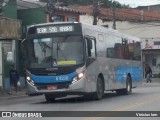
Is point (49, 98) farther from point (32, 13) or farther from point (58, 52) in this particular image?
point (32, 13)

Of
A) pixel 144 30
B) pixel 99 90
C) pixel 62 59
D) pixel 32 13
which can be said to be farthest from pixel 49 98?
pixel 144 30

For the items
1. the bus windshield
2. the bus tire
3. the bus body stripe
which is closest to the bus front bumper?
the bus body stripe

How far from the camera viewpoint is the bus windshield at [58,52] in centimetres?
1983

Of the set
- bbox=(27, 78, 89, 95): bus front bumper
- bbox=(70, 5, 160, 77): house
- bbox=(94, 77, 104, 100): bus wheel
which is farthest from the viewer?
bbox=(70, 5, 160, 77): house

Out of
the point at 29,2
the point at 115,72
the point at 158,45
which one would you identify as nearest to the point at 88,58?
the point at 115,72

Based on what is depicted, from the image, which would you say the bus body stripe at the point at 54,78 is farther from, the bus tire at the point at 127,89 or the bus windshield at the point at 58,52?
the bus tire at the point at 127,89

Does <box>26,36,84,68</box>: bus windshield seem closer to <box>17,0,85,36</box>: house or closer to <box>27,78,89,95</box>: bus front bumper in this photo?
<box>27,78,89,95</box>: bus front bumper

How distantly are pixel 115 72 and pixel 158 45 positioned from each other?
38210mm

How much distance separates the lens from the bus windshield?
19.8 metres

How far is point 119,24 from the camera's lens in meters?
64.5

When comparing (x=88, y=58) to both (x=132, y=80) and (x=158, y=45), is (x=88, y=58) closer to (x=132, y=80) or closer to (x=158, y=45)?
(x=132, y=80)

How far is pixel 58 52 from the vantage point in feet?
65.2

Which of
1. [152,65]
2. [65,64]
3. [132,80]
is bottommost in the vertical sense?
[152,65]

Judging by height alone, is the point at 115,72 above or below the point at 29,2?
below
